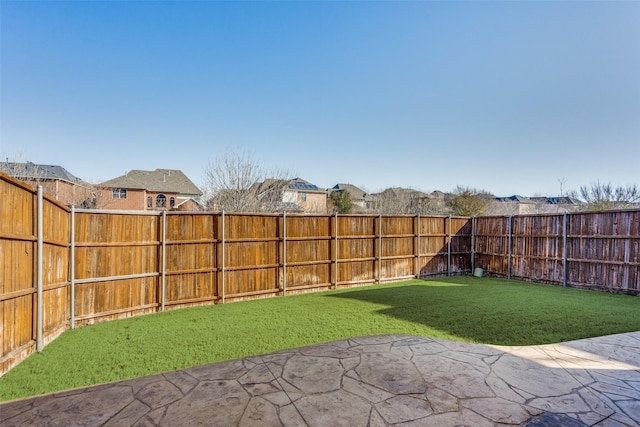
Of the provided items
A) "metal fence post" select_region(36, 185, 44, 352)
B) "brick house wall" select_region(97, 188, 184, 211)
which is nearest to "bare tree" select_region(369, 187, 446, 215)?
"brick house wall" select_region(97, 188, 184, 211)

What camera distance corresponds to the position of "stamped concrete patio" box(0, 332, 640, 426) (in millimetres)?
2221

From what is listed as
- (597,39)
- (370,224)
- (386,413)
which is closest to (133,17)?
(370,224)

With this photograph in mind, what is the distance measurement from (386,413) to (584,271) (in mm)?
8742

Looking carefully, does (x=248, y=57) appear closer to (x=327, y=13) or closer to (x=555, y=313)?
(x=327, y=13)

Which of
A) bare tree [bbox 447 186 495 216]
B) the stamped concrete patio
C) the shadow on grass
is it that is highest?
bare tree [bbox 447 186 495 216]

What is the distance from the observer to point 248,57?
10039mm

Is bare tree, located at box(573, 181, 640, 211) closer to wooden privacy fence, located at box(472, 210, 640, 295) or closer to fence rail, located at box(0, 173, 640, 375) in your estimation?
wooden privacy fence, located at box(472, 210, 640, 295)

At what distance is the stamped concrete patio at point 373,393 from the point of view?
2221 millimetres

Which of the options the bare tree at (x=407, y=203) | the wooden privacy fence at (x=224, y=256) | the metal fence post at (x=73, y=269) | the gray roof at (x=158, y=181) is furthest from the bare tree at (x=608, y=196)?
the gray roof at (x=158, y=181)

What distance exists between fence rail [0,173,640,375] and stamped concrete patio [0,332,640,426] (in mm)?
1644

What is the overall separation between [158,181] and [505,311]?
31.2 meters

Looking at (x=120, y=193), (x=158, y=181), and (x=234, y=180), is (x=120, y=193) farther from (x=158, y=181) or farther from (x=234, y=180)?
(x=234, y=180)

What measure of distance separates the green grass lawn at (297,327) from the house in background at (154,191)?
20.9m

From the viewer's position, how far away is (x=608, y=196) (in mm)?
20250
